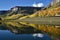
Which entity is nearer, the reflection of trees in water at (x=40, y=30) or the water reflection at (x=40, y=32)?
the water reflection at (x=40, y=32)

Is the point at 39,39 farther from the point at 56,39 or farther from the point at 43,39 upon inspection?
the point at 56,39

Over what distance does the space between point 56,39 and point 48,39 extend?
58.4 inches

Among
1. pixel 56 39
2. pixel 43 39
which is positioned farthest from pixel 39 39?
pixel 56 39

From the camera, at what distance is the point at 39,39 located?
3328 cm

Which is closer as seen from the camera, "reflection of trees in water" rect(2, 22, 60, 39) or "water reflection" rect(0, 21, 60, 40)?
"water reflection" rect(0, 21, 60, 40)

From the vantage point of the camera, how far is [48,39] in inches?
1296

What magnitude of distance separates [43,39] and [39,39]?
2.04ft

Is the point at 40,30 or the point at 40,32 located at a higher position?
the point at 40,32

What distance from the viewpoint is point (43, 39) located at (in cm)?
3328

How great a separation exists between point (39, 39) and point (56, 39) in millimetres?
2822

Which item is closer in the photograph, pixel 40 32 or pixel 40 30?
pixel 40 32

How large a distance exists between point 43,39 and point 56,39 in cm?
230

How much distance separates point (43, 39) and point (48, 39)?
833mm
